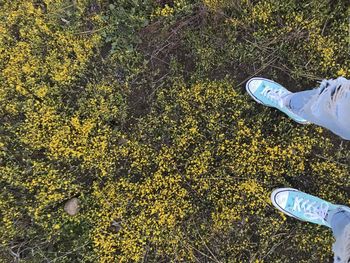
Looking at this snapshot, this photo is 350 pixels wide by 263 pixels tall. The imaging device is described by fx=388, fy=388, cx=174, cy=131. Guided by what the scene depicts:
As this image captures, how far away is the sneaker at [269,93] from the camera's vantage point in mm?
3643

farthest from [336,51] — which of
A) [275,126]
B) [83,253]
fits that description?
[83,253]

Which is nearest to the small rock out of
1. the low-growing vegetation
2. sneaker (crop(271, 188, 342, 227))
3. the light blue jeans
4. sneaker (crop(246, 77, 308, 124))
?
the low-growing vegetation

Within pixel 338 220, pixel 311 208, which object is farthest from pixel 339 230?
pixel 311 208

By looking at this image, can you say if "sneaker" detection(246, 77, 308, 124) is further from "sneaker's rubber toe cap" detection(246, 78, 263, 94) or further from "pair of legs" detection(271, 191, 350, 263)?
"pair of legs" detection(271, 191, 350, 263)

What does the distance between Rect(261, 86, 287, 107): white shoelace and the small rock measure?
2.08 m

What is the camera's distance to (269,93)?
3.68 m

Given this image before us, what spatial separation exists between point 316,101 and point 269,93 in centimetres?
72

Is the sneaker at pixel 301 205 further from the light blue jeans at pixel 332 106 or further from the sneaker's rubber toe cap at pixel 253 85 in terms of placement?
the sneaker's rubber toe cap at pixel 253 85

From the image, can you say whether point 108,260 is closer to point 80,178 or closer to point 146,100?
point 80,178

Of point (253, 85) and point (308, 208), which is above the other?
point (253, 85)

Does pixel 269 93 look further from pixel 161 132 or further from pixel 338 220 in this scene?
pixel 338 220

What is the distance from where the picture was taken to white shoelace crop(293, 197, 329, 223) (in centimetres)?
344

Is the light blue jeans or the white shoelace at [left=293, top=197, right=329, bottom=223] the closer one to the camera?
the light blue jeans

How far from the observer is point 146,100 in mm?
3875
